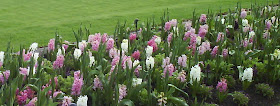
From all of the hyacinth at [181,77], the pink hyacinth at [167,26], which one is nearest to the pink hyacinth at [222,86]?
the hyacinth at [181,77]

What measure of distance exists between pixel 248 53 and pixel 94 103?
6.33 ft

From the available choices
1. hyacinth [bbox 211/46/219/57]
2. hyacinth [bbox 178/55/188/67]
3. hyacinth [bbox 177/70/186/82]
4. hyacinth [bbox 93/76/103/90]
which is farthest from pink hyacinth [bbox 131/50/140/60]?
hyacinth [bbox 93/76/103/90]

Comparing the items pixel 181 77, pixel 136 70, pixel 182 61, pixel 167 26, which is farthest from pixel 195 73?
pixel 167 26

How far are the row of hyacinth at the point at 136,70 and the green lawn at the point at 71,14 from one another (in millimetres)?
1851

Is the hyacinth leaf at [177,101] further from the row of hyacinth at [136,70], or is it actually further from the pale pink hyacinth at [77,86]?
the pale pink hyacinth at [77,86]

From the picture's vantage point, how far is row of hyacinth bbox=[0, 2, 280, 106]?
10.4 ft

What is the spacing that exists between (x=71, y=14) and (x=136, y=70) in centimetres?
433

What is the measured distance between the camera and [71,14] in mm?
7758

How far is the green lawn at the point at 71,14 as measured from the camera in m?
6.35

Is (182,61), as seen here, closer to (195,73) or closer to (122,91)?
(195,73)

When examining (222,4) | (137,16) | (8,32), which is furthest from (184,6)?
(8,32)

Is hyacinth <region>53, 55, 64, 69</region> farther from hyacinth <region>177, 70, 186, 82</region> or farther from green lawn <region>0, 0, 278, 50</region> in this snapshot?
green lawn <region>0, 0, 278, 50</region>

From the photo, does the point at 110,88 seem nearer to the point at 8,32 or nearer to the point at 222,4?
the point at 8,32

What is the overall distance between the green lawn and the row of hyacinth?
1851mm
